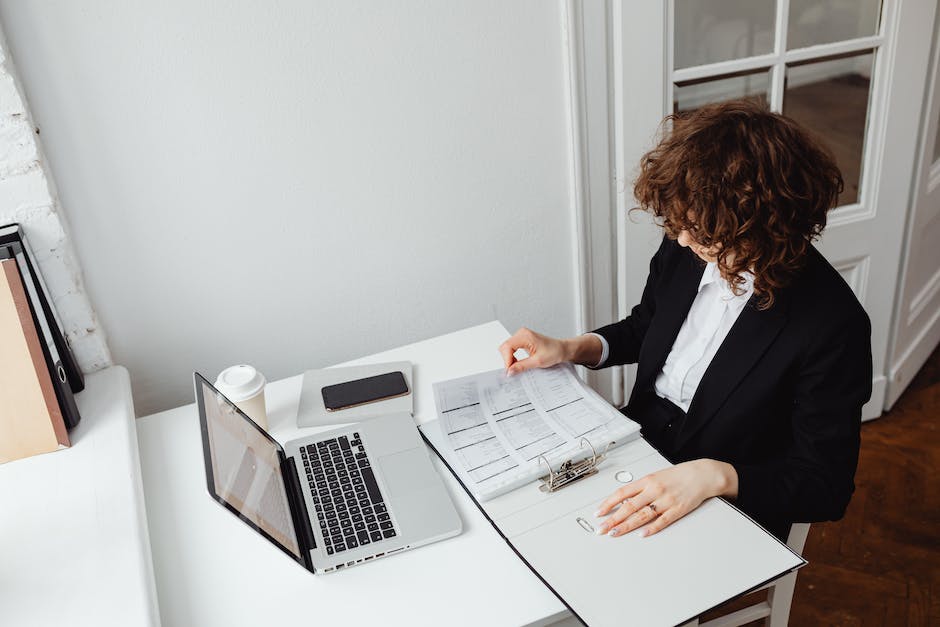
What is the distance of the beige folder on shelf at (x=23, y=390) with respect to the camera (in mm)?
1300

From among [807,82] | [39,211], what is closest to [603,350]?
[807,82]

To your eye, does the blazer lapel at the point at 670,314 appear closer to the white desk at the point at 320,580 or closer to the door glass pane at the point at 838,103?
the white desk at the point at 320,580

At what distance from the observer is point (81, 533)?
115cm

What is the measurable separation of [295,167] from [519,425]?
0.75 metres

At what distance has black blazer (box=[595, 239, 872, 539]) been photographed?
1203 mm

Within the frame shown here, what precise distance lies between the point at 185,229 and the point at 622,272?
1.05 meters

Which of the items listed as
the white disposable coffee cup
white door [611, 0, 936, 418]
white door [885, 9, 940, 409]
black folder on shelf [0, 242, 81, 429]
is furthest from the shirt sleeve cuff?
white door [885, 9, 940, 409]

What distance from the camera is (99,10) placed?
1447 mm

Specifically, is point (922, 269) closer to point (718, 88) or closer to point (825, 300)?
point (718, 88)

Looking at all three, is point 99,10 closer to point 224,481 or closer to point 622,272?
point 224,481

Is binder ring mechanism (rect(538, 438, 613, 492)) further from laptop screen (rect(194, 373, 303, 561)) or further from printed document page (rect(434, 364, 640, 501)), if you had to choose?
laptop screen (rect(194, 373, 303, 561))

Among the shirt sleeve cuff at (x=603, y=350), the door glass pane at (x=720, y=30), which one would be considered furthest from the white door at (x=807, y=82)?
the shirt sleeve cuff at (x=603, y=350)

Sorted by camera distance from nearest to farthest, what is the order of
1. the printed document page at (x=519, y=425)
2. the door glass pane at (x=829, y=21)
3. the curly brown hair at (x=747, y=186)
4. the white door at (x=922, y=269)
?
the curly brown hair at (x=747, y=186), the printed document page at (x=519, y=425), the door glass pane at (x=829, y=21), the white door at (x=922, y=269)

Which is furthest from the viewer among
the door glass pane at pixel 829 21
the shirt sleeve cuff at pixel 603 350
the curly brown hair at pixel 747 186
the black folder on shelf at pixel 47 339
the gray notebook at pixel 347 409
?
the door glass pane at pixel 829 21
